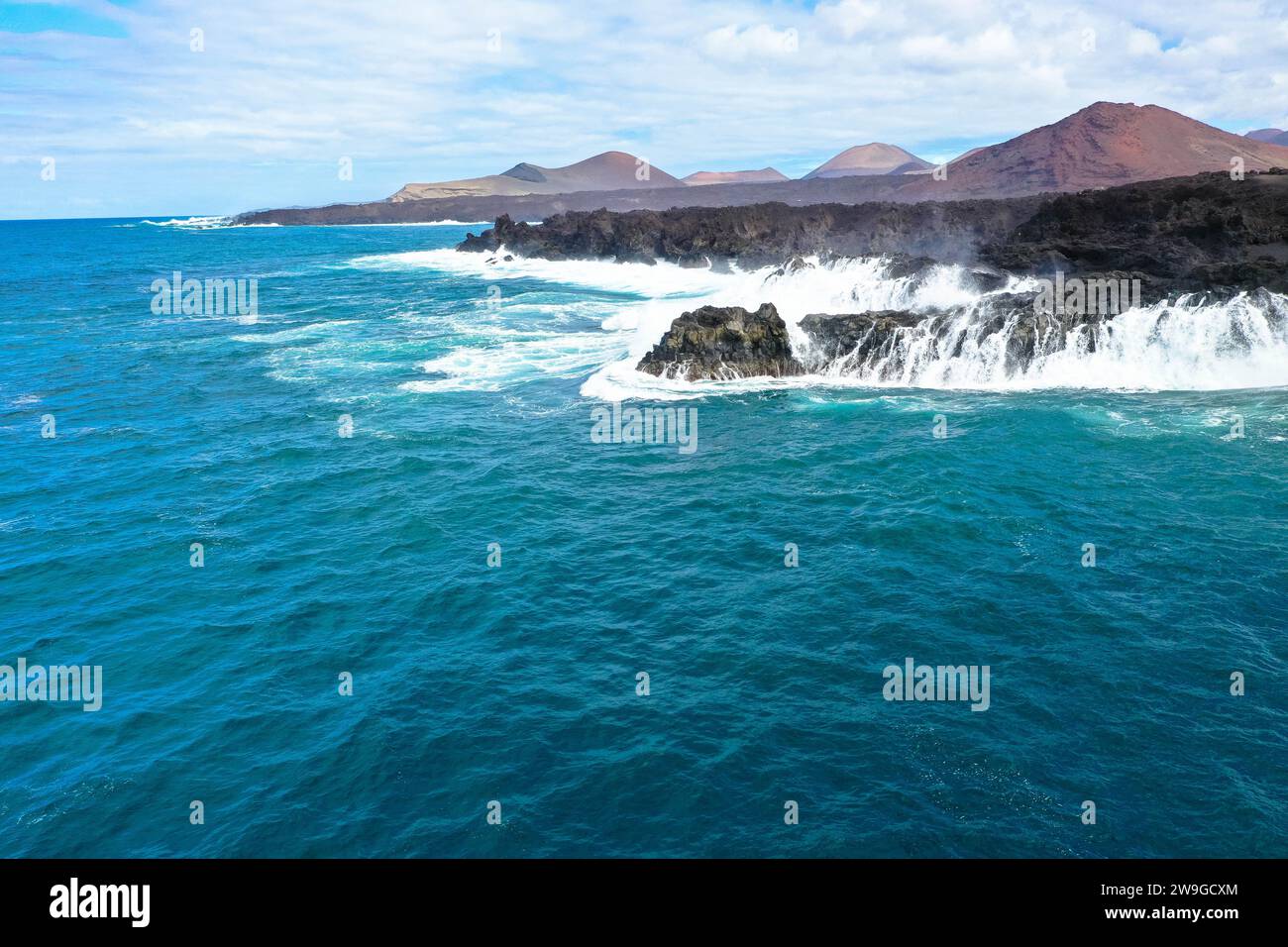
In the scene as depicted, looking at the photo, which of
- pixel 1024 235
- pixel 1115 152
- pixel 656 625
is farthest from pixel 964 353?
pixel 1115 152

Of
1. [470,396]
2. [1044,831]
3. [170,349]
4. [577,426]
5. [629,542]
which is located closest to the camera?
[1044,831]

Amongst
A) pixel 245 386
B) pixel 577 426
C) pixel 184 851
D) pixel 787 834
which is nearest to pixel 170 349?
pixel 245 386

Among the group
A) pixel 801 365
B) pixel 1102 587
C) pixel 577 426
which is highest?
pixel 801 365

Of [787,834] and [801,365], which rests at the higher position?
[801,365]

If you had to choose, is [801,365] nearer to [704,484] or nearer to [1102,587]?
[704,484]

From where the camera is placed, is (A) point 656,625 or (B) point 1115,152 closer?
(A) point 656,625

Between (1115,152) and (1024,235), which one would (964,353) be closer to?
(1024,235)

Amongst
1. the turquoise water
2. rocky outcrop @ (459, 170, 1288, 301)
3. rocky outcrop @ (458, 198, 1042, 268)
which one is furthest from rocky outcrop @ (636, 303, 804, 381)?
rocky outcrop @ (458, 198, 1042, 268)
